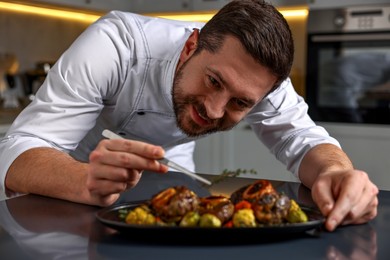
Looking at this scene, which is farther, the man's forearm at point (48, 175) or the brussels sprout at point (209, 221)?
the man's forearm at point (48, 175)

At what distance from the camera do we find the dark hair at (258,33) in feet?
3.97

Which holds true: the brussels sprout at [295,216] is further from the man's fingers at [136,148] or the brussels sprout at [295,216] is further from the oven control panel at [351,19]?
the oven control panel at [351,19]

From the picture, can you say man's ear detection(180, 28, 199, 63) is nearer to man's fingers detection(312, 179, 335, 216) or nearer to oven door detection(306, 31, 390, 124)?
man's fingers detection(312, 179, 335, 216)

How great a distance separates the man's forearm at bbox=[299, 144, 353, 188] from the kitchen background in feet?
5.54

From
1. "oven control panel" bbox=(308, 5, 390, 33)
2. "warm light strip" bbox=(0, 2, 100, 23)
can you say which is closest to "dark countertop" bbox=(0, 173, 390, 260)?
"oven control panel" bbox=(308, 5, 390, 33)

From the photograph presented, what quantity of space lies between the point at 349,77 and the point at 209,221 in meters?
2.52

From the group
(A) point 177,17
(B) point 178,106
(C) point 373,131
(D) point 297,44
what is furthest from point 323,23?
(B) point 178,106

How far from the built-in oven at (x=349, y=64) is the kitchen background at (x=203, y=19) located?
0.06 meters

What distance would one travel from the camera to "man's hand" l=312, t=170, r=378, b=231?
93 centimetres

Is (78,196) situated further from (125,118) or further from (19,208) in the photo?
(125,118)

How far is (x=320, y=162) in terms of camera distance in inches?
52.2

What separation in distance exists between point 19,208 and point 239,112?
529mm

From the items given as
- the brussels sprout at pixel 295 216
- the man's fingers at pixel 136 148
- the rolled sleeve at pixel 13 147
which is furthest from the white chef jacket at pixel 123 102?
the brussels sprout at pixel 295 216

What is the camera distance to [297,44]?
3562 millimetres
